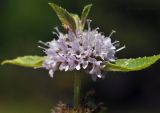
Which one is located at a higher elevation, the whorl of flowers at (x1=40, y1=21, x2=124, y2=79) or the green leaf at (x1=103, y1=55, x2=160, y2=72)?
the whorl of flowers at (x1=40, y1=21, x2=124, y2=79)

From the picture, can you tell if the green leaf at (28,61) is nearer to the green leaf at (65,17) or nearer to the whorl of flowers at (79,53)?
the whorl of flowers at (79,53)

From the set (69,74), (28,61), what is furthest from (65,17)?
(69,74)

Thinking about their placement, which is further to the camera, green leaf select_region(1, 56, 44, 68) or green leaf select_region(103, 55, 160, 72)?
green leaf select_region(1, 56, 44, 68)

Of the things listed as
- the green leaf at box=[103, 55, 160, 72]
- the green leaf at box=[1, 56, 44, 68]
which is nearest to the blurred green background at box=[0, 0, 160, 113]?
the green leaf at box=[1, 56, 44, 68]

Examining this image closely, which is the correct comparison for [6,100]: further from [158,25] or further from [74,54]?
[74,54]

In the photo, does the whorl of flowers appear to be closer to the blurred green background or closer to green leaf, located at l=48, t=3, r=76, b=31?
green leaf, located at l=48, t=3, r=76, b=31

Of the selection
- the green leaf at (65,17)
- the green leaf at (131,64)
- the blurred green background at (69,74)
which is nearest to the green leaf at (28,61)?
the green leaf at (65,17)

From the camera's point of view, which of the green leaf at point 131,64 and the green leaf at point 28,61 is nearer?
the green leaf at point 131,64

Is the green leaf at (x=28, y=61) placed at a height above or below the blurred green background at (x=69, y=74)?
below
